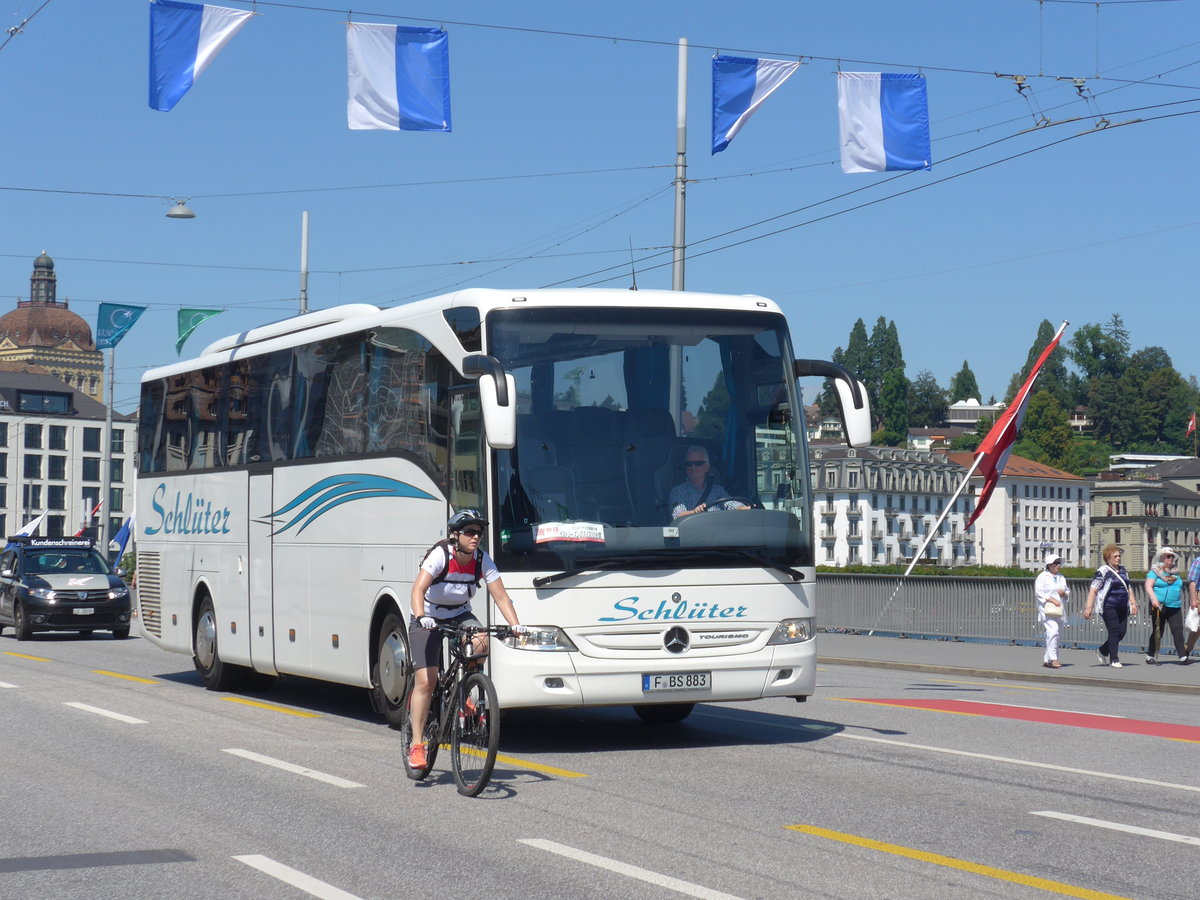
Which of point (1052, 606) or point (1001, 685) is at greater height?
point (1052, 606)

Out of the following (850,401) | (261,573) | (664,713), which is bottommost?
(664,713)

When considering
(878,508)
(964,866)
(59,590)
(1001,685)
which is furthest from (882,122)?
(878,508)

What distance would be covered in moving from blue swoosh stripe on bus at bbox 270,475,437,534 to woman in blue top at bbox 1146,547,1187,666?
13.6 meters

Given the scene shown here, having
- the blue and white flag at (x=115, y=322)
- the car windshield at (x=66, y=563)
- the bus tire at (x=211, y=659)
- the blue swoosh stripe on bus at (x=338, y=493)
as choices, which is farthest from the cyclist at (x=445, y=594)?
the blue and white flag at (x=115, y=322)

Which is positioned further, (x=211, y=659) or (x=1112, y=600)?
(x=1112, y=600)

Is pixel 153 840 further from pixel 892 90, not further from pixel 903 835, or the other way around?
pixel 892 90

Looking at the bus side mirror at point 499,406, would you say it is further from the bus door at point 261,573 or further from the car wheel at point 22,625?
the car wheel at point 22,625

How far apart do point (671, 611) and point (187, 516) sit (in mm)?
8365

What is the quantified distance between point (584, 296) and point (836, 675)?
38.6 ft

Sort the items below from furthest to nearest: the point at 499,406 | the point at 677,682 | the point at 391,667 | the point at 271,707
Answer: the point at 271,707 < the point at 391,667 < the point at 677,682 < the point at 499,406

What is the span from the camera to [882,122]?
2108cm

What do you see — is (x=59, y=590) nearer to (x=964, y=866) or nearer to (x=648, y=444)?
(x=648, y=444)

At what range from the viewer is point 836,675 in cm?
2314

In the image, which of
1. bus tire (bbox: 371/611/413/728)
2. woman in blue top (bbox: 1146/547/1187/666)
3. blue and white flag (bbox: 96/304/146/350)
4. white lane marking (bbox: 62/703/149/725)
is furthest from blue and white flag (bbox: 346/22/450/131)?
blue and white flag (bbox: 96/304/146/350)
